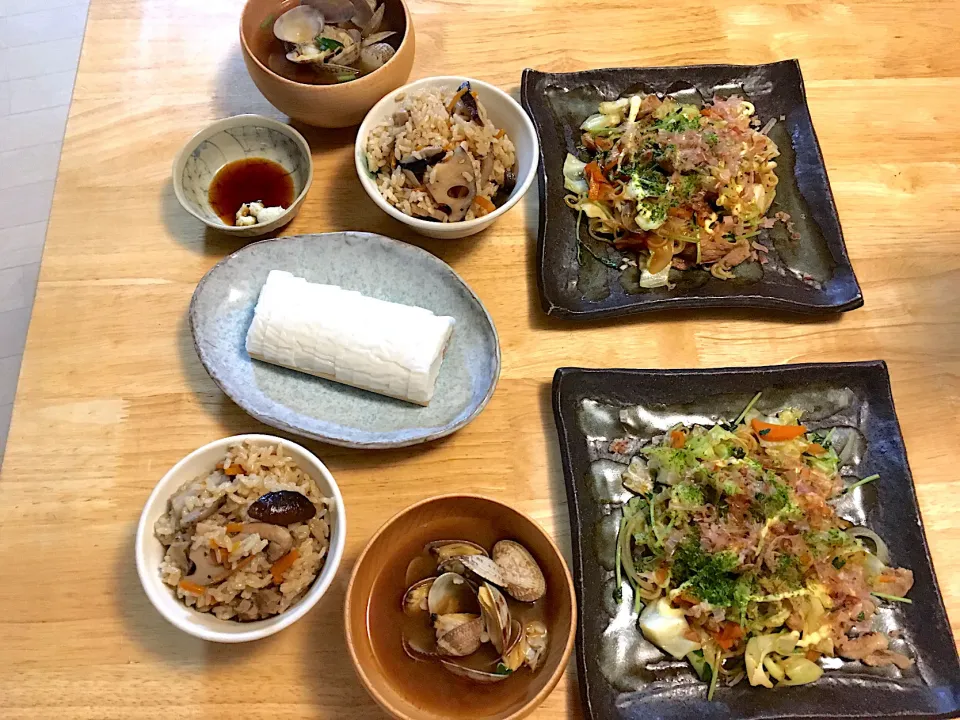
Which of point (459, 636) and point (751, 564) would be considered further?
point (751, 564)

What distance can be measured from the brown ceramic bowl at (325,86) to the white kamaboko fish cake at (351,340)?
619mm

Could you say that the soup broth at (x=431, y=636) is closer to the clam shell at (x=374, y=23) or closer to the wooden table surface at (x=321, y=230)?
the wooden table surface at (x=321, y=230)

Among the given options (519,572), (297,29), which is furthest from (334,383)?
(297,29)

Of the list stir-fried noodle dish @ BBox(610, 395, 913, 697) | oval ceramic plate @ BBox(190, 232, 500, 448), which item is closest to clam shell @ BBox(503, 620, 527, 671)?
stir-fried noodle dish @ BBox(610, 395, 913, 697)

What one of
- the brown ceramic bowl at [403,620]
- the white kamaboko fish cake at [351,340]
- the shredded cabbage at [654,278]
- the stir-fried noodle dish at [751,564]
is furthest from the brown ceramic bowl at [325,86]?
the stir-fried noodle dish at [751,564]

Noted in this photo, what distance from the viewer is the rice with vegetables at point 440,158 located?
2088 millimetres

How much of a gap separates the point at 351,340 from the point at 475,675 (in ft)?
3.04

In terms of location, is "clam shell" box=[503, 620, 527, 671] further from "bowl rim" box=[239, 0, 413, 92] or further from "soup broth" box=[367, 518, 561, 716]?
"bowl rim" box=[239, 0, 413, 92]

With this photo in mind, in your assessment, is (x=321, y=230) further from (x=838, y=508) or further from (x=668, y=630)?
(x=838, y=508)

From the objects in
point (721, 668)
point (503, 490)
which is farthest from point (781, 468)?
point (503, 490)

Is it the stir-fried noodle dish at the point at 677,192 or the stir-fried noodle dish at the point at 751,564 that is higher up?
the stir-fried noodle dish at the point at 677,192

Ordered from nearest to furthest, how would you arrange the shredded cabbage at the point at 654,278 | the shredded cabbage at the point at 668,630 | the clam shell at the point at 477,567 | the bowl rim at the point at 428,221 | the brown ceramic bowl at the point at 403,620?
the brown ceramic bowl at the point at 403,620 < the clam shell at the point at 477,567 < the shredded cabbage at the point at 668,630 < the bowl rim at the point at 428,221 < the shredded cabbage at the point at 654,278

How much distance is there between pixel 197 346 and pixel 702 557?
1.49 metres

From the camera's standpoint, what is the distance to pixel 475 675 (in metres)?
1.57
